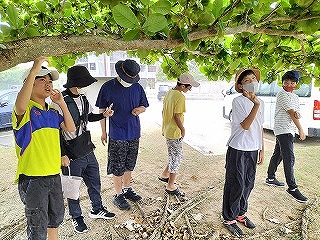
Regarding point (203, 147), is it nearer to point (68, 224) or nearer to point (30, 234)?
point (68, 224)

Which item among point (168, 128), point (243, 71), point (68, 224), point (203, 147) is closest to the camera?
point (243, 71)

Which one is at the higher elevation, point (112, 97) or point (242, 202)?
point (112, 97)

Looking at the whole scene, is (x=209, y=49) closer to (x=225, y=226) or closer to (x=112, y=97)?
(x=112, y=97)

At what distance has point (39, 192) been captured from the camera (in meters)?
2.29

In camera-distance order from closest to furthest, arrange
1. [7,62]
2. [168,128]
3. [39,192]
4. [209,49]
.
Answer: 1. [7,62]
2. [39,192]
3. [209,49]
4. [168,128]

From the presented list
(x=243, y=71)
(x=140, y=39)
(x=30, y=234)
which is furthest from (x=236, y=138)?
(x=30, y=234)

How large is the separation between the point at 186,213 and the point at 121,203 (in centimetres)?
88

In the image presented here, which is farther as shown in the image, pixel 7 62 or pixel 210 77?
pixel 210 77

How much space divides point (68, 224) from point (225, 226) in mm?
1895

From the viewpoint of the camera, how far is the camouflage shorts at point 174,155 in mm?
4161

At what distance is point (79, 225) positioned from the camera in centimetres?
323

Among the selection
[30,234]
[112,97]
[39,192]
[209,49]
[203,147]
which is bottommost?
[203,147]

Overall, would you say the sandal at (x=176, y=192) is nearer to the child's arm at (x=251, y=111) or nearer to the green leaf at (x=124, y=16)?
the child's arm at (x=251, y=111)

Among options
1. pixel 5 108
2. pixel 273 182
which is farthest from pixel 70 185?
pixel 5 108
